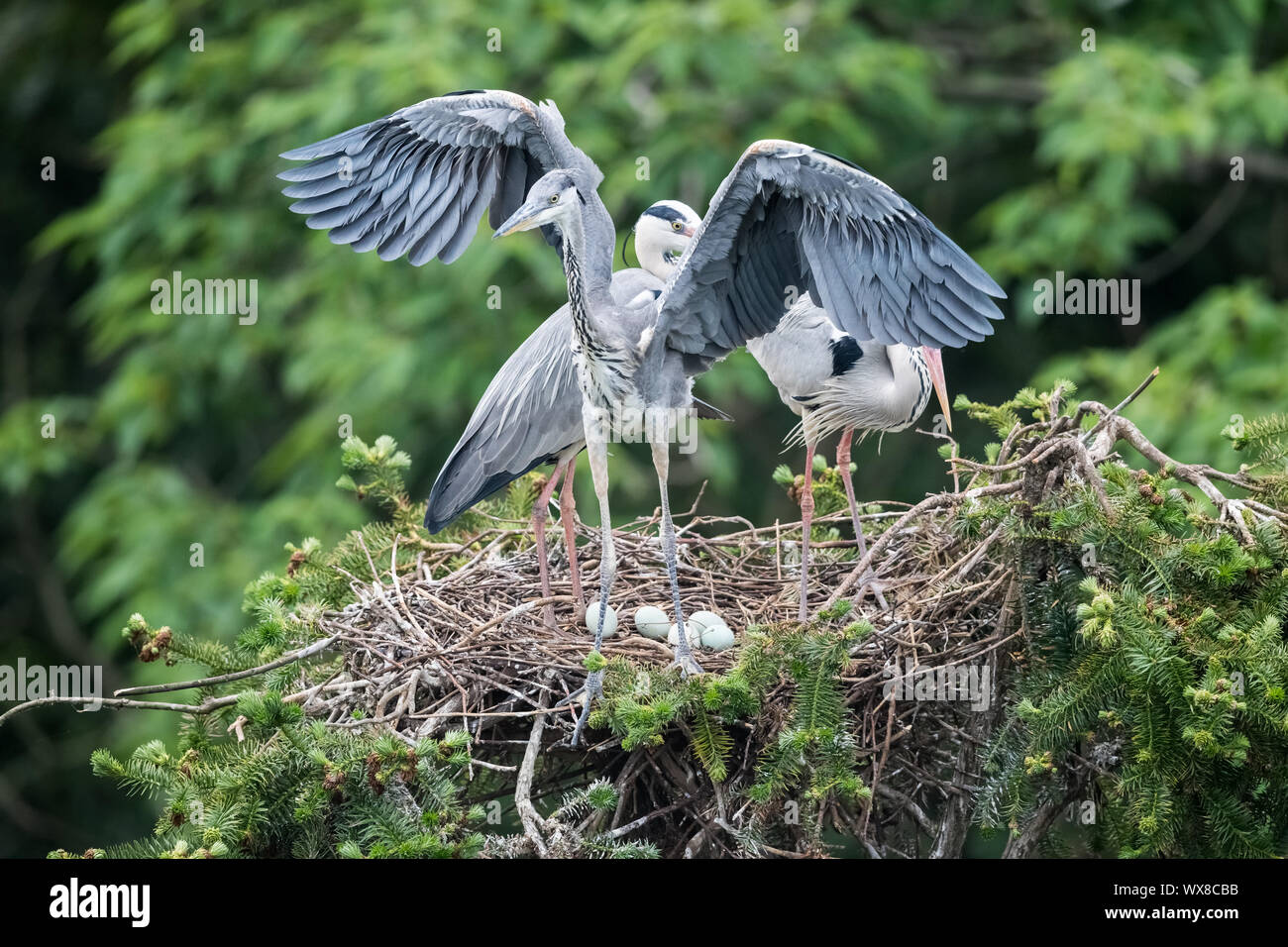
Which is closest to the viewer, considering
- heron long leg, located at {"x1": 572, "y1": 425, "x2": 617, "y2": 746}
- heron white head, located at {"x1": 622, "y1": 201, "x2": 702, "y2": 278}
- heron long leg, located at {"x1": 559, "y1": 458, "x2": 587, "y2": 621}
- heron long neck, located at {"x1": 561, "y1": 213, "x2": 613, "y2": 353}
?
heron long neck, located at {"x1": 561, "y1": 213, "x2": 613, "y2": 353}

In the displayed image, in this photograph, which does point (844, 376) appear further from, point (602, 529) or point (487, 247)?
point (487, 247)

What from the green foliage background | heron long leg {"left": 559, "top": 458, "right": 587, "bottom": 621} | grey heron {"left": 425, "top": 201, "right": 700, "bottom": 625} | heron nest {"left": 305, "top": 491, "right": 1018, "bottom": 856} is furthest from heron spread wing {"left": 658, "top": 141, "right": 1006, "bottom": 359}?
the green foliage background

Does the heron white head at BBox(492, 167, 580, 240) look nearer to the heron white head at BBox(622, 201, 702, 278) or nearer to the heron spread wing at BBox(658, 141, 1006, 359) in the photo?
the heron spread wing at BBox(658, 141, 1006, 359)

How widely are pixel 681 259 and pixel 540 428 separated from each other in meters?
1.01

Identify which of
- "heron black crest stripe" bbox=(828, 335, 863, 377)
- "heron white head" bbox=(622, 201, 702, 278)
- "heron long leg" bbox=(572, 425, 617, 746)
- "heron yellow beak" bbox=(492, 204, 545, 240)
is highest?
"heron white head" bbox=(622, 201, 702, 278)

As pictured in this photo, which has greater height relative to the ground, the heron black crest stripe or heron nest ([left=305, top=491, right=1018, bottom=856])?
the heron black crest stripe

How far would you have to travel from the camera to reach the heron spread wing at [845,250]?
3.58m

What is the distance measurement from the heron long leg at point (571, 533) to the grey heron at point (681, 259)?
344 mm

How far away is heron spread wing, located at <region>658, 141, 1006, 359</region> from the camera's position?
3.58 metres

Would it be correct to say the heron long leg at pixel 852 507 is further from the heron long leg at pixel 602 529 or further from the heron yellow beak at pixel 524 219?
the heron yellow beak at pixel 524 219

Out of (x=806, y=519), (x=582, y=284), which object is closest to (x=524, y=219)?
(x=582, y=284)

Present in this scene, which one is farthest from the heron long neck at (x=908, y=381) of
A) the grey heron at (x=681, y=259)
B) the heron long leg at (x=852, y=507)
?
the grey heron at (x=681, y=259)

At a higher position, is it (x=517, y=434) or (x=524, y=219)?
(x=524, y=219)

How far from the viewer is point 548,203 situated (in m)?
3.67
